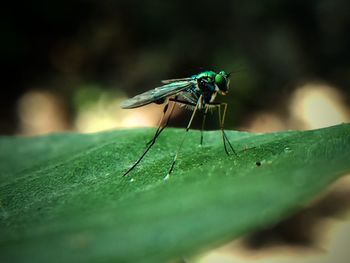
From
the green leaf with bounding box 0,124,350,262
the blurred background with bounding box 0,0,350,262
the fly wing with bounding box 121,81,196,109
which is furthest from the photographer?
the blurred background with bounding box 0,0,350,262

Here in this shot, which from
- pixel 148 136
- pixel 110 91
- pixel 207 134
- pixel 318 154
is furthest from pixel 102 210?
pixel 110 91

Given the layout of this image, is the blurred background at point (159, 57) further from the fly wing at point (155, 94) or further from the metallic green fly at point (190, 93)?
the fly wing at point (155, 94)

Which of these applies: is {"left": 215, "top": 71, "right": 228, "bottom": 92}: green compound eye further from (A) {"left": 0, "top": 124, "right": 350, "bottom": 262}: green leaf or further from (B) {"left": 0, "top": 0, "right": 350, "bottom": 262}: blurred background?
(B) {"left": 0, "top": 0, "right": 350, "bottom": 262}: blurred background

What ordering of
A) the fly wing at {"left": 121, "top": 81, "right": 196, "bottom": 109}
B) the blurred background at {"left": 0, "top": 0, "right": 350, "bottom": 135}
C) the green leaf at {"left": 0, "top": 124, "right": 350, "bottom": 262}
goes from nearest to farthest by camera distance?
the green leaf at {"left": 0, "top": 124, "right": 350, "bottom": 262} < the fly wing at {"left": 121, "top": 81, "right": 196, "bottom": 109} < the blurred background at {"left": 0, "top": 0, "right": 350, "bottom": 135}

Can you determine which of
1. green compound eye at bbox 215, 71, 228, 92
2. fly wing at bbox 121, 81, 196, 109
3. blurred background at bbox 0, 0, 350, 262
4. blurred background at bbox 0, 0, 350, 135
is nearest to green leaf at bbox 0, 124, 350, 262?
fly wing at bbox 121, 81, 196, 109

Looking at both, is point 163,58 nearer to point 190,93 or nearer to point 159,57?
point 159,57

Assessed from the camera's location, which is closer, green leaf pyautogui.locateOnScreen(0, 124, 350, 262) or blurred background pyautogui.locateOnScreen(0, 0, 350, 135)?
green leaf pyautogui.locateOnScreen(0, 124, 350, 262)

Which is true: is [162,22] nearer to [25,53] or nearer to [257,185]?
[25,53]
